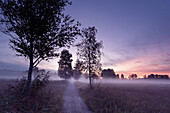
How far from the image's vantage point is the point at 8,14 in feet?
23.0

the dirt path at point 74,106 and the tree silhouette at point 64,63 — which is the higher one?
the tree silhouette at point 64,63

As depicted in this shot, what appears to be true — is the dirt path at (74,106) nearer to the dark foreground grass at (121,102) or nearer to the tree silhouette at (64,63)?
the dark foreground grass at (121,102)

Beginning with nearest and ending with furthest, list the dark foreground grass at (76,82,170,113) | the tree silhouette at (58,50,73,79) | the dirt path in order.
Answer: the dirt path, the dark foreground grass at (76,82,170,113), the tree silhouette at (58,50,73,79)

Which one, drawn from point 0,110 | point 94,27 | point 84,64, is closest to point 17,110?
point 0,110

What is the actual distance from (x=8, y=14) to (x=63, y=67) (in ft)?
114

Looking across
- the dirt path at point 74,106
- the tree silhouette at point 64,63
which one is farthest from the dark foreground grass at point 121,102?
the tree silhouette at point 64,63

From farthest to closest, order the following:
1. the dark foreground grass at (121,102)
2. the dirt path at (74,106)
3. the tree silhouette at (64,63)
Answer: the tree silhouette at (64,63) < the dark foreground grass at (121,102) < the dirt path at (74,106)

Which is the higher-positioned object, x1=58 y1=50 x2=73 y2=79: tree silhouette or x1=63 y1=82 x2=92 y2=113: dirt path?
x1=58 y1=50 x2=73 y2=79: tree silhouette

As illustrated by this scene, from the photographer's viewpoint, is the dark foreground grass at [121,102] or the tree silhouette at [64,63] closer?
the dark foreground grass at [121,102]

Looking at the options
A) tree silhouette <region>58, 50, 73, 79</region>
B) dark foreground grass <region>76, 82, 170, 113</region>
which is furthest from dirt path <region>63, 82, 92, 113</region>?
tree silhouette <region>58, 50, 73, 79</region>

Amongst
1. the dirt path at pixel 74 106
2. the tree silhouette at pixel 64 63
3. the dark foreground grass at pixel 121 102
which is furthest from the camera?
the tree silhouette at pixel 64 63

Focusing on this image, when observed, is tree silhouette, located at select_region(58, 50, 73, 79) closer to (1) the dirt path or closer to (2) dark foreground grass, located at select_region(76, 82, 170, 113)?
(2) dark foreground grass, located at select_region(76, 82, 170, 113)

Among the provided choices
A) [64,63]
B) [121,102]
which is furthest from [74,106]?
[64,63]

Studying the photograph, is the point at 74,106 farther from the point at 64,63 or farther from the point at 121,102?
the point at 64,63
